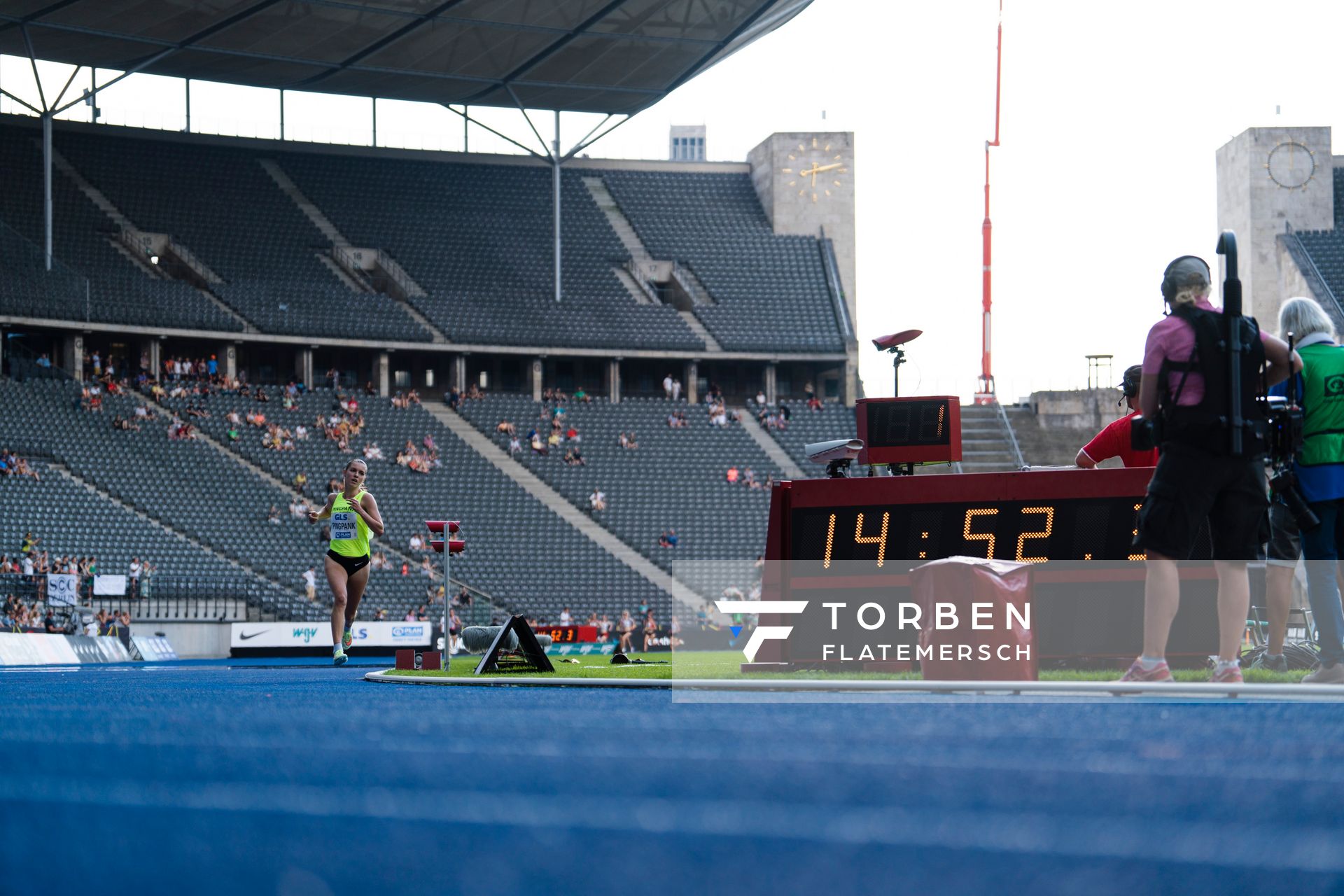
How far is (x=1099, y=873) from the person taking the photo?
243 cm

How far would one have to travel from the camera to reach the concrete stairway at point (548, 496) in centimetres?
4144

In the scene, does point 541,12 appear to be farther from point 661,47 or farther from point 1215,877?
point 1215,877

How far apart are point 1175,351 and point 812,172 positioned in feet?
169

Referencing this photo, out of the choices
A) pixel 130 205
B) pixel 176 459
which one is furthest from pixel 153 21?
pixel 176 459

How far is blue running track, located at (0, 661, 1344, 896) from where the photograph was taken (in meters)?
2.53

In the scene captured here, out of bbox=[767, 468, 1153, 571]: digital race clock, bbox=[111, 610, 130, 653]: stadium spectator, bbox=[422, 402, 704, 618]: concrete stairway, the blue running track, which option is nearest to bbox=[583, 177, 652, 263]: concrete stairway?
bbox=[422, 402, 704, 618]: concrete stairway

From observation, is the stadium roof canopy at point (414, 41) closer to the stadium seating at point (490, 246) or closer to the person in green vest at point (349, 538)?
the stadium seating at point (490, 246)

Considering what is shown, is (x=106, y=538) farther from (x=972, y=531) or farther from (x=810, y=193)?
(x=810, y=193)

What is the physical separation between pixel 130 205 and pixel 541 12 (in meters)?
15.2

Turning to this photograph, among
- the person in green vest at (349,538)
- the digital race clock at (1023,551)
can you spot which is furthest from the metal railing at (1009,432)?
the digital race clock at (1023,551)

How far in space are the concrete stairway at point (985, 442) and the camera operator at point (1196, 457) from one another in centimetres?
4035

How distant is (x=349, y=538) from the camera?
1473 cm

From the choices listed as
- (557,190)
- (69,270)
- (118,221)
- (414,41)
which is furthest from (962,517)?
(118,221)

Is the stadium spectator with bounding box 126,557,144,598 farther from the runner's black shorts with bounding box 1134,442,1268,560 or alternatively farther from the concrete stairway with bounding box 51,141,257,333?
the runner's black shorts with bounding box 1134,442,1268,560
